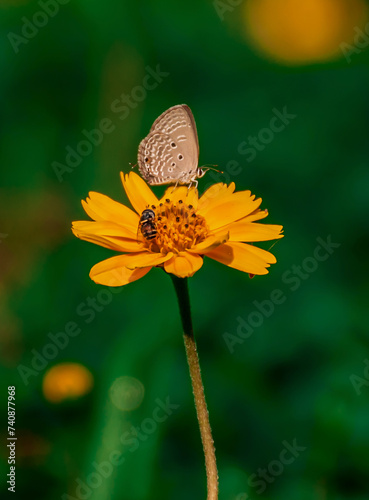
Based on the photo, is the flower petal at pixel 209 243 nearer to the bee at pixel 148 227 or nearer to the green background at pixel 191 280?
the bee at pixel 148 227

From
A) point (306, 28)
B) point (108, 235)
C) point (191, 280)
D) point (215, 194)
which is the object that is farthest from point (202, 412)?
point (306, 28)

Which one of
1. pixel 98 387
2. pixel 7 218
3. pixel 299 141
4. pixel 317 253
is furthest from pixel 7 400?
pixel 299 141

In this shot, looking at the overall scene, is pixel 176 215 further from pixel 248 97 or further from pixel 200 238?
pixel 248 97

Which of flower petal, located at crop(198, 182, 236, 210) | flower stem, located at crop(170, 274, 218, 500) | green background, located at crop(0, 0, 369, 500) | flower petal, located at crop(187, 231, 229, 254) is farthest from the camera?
green background, located at crop(0, 0, 369, 500)

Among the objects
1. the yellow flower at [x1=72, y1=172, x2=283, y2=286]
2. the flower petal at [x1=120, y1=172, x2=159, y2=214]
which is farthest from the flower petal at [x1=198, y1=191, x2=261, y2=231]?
the flower petal at [x1=120, y1=172, x2=159, y2=214]

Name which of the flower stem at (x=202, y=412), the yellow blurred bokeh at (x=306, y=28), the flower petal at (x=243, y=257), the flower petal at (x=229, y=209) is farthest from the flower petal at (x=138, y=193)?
the yellow blurred bokeh at (x=306, y=28)

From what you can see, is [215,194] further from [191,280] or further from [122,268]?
[191,280]

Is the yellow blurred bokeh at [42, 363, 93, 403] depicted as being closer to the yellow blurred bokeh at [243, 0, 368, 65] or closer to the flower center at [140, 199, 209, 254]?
the flower center at [140, 199, 209, 254]
